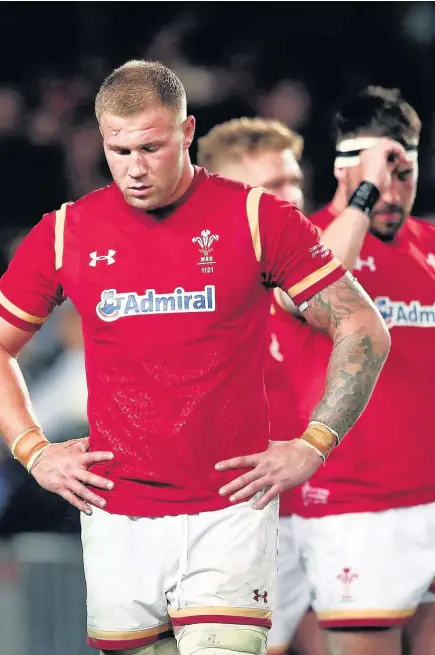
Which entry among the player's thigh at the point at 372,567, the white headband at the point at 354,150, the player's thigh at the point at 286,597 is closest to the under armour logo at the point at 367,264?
the white headband at the point at 354,150

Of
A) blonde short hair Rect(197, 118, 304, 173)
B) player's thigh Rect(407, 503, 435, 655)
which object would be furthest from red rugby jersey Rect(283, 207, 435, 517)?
blonde short hair Rect(197, 118, 304, 173)

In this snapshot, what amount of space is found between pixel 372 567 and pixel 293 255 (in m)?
1.44

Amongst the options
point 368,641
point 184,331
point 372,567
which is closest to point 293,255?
point 184,331

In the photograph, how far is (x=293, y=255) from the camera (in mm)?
3104

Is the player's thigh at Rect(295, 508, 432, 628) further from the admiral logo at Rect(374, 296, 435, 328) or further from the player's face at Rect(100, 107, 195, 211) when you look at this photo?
the player's face at Rect(100, 107, 195, 211)

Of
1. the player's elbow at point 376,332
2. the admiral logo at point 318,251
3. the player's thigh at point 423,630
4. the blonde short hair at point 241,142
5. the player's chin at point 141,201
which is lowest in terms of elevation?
the player's thigh at point 423,630

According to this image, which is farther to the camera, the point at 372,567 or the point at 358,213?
the point at 372,567

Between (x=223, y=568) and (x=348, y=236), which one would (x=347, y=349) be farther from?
(x=348, y=236)

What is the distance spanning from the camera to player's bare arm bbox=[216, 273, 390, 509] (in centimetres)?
296

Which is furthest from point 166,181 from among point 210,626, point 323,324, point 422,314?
point 422,314

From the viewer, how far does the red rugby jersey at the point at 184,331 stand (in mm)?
3104

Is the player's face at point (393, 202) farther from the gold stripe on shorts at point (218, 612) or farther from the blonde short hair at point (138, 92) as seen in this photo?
the gold stripe on shorts at point (218, 612)

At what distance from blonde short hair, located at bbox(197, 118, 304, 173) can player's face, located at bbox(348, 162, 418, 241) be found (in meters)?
0.48

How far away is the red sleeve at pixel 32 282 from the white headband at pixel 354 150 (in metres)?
1.35
